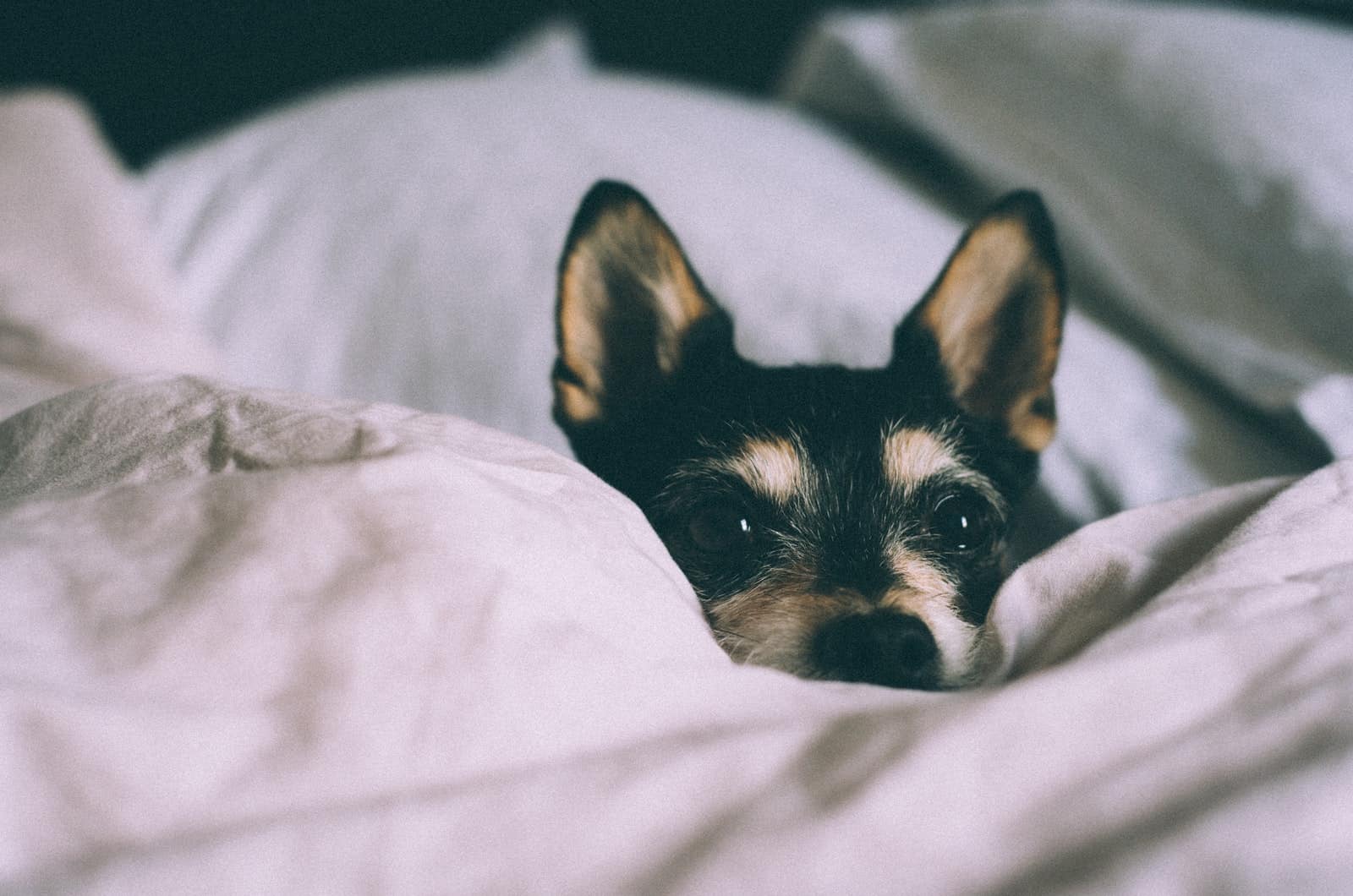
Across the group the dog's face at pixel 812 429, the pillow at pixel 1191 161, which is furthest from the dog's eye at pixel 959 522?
the pillow at pixel 1191 161

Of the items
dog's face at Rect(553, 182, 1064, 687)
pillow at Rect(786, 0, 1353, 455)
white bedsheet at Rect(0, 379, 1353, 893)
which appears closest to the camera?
white bedsheet at Rect(0, 379, 1353, 893)

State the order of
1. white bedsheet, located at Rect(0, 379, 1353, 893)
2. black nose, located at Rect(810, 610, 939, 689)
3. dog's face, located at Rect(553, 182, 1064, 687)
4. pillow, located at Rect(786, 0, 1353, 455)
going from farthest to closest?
pillow, located at Rect(786, 0, 1353, 455)
dog's face, located at Rect(553, 182, 1064, 687)
black nose, located at Rect(810, 610, 939, 689)
white bedsheet, located at Rect(0, 379, 1353, 893)

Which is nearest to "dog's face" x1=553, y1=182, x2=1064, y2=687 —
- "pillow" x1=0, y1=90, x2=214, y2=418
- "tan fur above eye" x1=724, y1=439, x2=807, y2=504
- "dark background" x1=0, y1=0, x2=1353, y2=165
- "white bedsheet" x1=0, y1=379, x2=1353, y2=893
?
"tan fur above eye" x1=724, y1=439, x2=807, y2=504

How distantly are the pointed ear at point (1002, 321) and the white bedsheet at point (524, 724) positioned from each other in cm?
52

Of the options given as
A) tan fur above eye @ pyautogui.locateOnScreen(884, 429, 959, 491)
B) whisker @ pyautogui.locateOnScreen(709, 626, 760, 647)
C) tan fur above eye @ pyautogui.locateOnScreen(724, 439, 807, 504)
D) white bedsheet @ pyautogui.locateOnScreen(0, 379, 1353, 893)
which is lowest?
whisker @ pyautogui.locateOnScreen(709, 626, 760, 647)

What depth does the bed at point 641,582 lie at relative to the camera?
394 mm

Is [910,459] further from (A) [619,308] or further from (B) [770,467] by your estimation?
(A) [619,308]

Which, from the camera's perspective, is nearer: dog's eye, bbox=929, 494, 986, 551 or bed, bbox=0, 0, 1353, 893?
bed, bbox=0, 0, 1353, 893

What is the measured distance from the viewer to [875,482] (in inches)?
38.4

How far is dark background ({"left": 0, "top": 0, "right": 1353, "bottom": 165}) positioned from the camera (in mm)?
2021

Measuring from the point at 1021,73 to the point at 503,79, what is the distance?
3.10 ft

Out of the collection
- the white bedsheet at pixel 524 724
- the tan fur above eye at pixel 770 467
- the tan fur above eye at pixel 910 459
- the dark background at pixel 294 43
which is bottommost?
the tan fur above eye at pixel 770 467

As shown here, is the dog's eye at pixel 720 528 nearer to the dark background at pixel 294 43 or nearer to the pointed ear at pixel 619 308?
the pointed ear at pixel 619 308

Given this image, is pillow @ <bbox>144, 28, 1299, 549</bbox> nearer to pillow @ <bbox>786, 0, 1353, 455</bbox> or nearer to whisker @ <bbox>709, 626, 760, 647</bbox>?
pillow @ <bbox>786, 0, 1353, 455</bbox>
